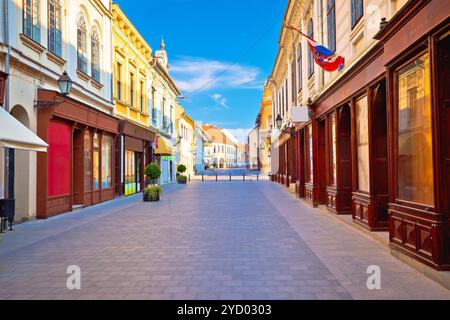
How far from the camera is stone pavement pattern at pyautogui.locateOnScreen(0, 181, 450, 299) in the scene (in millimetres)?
4906

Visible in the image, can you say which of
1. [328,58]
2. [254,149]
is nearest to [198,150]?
[254,149]

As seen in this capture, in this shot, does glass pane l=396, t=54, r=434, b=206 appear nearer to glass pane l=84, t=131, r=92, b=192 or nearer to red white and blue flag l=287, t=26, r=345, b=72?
red white and blue flag l=287, t=26, r=345, b=72

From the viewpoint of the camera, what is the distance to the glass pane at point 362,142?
9.12 m

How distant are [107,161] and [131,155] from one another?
4.09 m

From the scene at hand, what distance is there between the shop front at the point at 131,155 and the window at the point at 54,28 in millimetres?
6542

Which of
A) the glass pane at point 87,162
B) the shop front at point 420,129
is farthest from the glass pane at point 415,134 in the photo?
the glass pane at point 87,162

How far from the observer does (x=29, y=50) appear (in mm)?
11031

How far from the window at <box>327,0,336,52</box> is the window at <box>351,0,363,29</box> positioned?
1.96 meters

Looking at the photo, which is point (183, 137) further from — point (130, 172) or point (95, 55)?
point (95, 55)

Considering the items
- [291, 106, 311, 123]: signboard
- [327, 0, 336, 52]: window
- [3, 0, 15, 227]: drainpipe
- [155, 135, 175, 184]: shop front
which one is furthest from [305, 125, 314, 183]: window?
[155, 135, 175, 184]: shop front

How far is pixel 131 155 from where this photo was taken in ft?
72.4
